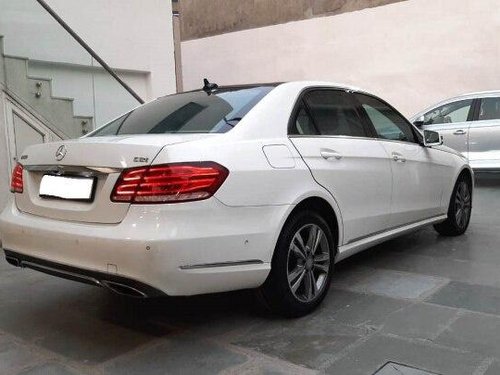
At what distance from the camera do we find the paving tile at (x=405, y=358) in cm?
288

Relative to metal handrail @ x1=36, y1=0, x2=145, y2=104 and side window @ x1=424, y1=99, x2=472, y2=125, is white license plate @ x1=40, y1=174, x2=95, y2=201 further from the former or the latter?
side window @ x1=424, y1=99, x2=472, y2=125

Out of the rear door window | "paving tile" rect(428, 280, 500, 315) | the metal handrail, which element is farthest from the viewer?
the metal handrail

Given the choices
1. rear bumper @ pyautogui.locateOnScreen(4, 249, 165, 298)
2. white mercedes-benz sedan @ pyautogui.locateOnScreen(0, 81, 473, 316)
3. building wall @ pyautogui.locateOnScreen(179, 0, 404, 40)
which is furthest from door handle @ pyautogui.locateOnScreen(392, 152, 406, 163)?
building wall @ pyautogui.locateOnScreen(179, 0, 404, 40)

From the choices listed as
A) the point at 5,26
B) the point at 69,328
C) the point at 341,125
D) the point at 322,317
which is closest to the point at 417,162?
the point at 341,125

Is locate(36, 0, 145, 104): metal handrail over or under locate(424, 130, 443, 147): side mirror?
over

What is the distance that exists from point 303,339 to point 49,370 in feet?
4.65

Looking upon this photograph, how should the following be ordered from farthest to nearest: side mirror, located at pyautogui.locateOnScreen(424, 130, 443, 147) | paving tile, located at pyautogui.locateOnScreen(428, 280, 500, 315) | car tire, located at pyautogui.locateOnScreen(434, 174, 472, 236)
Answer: car tire, located at pyautogui.locateOnScreen(434, 174, 472, 236) < side mirror, located at pyautogui.locateOnScreen(424, 130, 443, 147) < paving tile, located at pyautogui.locateOnScreen(428, 280, 500, 315)


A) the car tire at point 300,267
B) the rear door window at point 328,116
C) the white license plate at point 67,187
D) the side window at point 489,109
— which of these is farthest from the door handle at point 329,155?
the side window at point 489,109

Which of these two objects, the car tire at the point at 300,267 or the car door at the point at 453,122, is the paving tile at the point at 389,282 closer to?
the car tire at the point at 300,267

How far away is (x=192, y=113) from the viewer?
3781 millimetres

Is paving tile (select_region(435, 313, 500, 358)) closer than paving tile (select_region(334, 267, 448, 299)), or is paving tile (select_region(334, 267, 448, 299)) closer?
paving tile (select_region(435, 313, 500, 358))

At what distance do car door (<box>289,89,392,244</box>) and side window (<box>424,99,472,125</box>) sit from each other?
609 cm

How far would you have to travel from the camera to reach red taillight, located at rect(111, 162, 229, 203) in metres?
2.93

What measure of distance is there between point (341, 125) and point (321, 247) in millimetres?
1009
